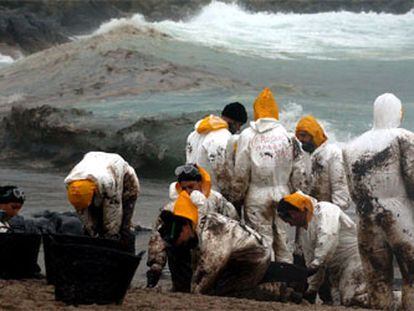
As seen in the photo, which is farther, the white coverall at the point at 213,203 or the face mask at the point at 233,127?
the face mask at the point at 233,127

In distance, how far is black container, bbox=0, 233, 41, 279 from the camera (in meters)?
9.00

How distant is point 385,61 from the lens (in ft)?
112

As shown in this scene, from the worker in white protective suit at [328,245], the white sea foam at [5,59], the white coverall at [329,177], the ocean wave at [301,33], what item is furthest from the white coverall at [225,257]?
the white sea foam at [5,59]

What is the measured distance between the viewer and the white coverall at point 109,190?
356 inches

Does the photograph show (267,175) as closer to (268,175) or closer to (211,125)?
(268,175)

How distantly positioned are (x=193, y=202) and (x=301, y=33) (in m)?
33.1

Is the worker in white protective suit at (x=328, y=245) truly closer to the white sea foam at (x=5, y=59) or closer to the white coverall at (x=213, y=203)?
the white coverall at (x=213, y=203)

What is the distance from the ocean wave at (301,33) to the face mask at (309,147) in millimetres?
23007

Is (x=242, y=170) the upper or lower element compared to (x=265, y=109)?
lower

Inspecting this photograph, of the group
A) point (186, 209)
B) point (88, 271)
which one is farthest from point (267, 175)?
point (88, 271)

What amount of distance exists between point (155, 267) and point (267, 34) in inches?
1252

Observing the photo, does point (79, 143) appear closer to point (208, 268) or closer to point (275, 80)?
point (275, 80)

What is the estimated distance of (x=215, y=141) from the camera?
1076cm

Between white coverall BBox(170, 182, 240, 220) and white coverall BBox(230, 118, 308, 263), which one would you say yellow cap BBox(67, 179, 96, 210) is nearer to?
white coverall BBox(170, 182, 240, 220)
